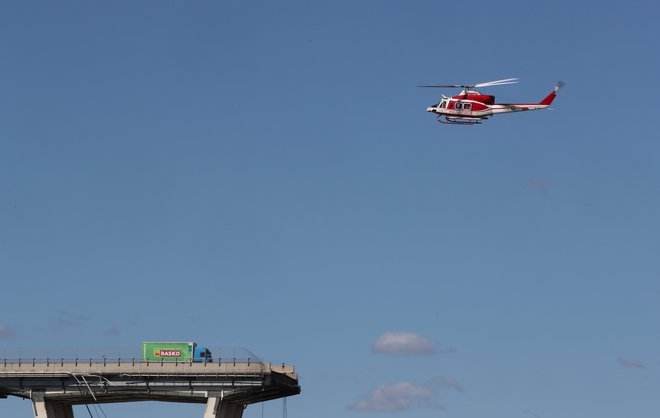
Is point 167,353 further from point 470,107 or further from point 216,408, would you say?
point 470,107

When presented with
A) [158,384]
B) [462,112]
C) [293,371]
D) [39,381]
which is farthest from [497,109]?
[39,381]

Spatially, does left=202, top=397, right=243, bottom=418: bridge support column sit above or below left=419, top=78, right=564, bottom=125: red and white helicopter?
below

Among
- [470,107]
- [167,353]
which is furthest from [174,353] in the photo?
[470,107]

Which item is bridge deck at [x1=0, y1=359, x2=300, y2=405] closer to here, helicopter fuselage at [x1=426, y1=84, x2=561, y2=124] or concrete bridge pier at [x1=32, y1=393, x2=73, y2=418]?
concrete bridge pier at [x1=32, y1=393, x2=73, y2=418]

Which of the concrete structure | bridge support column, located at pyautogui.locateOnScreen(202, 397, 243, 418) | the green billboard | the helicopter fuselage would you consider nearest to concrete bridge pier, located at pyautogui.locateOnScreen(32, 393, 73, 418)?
the concrete structure

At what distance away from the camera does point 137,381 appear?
153m

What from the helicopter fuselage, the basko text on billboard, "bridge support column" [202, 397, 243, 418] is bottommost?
"bridge support column" [202, 397, 243, 418]

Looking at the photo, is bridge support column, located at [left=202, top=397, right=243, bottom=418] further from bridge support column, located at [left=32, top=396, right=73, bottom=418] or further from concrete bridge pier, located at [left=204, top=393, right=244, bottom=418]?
bridge support column, located at [left=32, top=396, right=73, bottom=418]

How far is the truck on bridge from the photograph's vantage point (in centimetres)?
15475

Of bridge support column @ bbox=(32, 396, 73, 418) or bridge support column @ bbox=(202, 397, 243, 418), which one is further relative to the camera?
bridge support column @ bbox=(32, 396, 73, 418)

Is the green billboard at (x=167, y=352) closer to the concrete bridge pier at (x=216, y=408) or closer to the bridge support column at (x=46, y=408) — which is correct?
the concrete bridge pier at (x=216, y=408)

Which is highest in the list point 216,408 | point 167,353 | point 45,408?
point 167,353

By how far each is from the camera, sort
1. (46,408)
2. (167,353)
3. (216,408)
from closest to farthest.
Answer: (216,408)
(46,408)
(167,353)

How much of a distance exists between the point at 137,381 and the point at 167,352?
523cm
